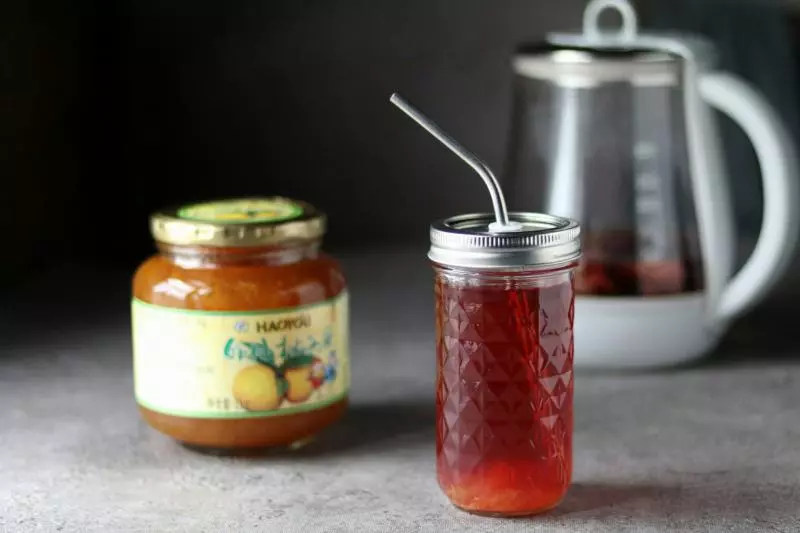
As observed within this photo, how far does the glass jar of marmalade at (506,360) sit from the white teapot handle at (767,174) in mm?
355

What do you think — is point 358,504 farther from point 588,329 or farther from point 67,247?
point 67,247

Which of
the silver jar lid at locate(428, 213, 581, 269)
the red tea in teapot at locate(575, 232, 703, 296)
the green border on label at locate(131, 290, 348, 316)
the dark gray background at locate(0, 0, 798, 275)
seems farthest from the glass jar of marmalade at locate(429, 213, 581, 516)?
the dark gray background at locate(0, 0, 798, 275)

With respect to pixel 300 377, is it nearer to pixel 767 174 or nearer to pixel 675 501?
pixel 675 501

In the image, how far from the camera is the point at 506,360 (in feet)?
2.24

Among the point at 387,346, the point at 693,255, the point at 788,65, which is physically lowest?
the point at 387,346

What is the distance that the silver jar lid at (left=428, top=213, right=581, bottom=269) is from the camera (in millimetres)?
659

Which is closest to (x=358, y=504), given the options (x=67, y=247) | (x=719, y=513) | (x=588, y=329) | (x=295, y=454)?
(x=295, y=454)

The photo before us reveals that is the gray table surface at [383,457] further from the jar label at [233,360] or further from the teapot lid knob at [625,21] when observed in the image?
the teapot lid knob at [625,21]

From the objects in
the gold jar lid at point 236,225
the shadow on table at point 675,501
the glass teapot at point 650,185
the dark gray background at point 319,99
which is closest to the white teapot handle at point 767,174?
the glass teapot at point 650,185

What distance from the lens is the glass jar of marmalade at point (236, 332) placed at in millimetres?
781

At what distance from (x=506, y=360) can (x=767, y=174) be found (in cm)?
43

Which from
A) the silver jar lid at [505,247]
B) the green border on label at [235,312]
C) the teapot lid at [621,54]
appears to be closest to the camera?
the silver jar lid at [505,247]

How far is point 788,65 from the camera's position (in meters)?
1.52

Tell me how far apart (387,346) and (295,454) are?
0.30m
